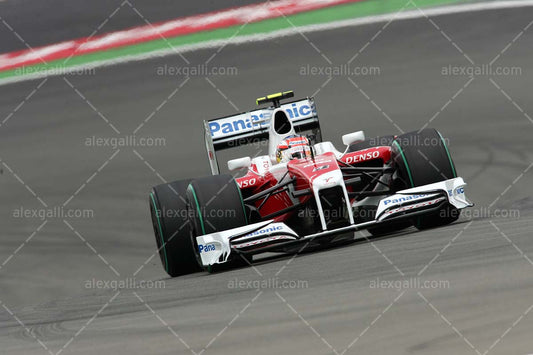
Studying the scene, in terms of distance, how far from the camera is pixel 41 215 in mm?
14664

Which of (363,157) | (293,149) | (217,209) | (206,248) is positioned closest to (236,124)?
(293,149)

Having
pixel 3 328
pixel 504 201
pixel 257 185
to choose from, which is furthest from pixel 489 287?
A: pixel 504 201

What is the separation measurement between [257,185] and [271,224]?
1725 mm

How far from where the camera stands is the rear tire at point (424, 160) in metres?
10.3

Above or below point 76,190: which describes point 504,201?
below

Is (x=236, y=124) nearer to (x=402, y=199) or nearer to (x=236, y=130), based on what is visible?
(x=236, y=130)

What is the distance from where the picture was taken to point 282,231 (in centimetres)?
973

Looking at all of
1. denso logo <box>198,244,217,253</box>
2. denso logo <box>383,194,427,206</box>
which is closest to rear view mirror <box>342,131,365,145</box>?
denso logo <box>383,194,427,206</box>

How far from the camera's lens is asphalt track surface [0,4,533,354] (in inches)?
223

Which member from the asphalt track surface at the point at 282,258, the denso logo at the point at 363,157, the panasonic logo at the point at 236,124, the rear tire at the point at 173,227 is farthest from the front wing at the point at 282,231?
the panasonic logo at the point at 236,124

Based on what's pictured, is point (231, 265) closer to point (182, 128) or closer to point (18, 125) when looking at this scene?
point (182, 128)

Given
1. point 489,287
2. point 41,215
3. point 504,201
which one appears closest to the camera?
point 489,287

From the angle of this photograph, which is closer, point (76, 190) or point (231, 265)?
point (231, 265)

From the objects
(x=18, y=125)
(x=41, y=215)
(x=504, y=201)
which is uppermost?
(x=18, y=125)
